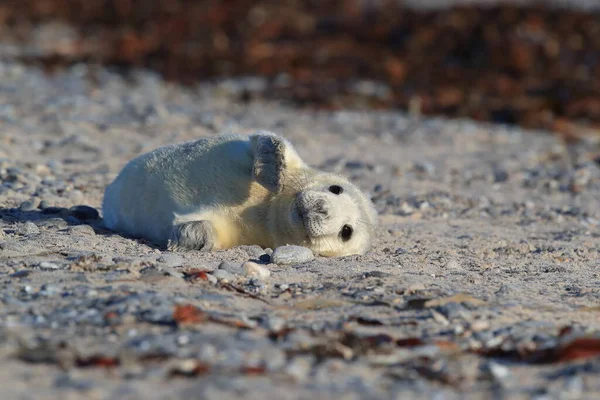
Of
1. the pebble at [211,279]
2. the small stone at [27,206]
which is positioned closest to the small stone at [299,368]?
the pebble at [211,279]

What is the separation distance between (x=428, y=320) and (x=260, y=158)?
1525 millimetres

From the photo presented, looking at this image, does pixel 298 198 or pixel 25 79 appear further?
pixel 25 79

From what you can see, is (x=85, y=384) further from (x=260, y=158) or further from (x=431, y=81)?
(x=431, y=81)

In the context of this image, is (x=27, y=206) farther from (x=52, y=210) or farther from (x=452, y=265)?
(x=452, y=265)

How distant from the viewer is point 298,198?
16.0 ft

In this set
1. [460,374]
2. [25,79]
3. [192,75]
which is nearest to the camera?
[460,374]

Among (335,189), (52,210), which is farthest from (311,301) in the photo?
(52,210)

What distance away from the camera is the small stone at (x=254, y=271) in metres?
4.30

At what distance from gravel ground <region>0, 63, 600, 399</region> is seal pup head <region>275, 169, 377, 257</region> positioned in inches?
5.4

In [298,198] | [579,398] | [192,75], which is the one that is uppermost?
[192,75]

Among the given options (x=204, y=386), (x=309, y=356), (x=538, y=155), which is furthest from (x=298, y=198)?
(x=538, y=155)

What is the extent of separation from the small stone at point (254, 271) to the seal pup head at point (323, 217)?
572mm

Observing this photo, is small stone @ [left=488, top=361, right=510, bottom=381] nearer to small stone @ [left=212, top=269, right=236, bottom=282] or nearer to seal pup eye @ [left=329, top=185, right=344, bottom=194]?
small stone @ [left=212, top=269, right=236, bottom=282]

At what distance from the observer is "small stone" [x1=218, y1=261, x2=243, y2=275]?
4.33 metres
